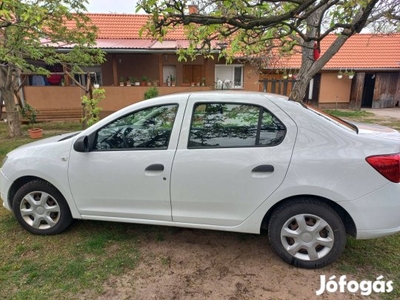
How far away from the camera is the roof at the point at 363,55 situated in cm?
1645

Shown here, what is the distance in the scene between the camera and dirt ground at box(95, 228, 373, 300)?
239cm

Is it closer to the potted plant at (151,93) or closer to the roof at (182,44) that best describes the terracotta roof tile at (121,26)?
the roof at (182,44)

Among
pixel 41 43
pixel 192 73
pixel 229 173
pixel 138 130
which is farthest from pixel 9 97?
pixel 229 173

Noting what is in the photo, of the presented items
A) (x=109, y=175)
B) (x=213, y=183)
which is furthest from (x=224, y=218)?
(x=109, y=175)

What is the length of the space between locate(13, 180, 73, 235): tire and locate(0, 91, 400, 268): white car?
0.04ft

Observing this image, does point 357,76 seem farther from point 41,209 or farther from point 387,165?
point 41,209

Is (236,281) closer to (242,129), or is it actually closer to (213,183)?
(213,183)

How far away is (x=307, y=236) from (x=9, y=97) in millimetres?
9058

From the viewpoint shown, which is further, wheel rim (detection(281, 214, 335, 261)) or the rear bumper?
wheel rim (detection(281, 214, 335, 261))

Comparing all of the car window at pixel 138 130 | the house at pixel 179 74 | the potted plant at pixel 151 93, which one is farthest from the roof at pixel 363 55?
the car window at pixel 138 130

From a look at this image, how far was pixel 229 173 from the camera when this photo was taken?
2.64 m

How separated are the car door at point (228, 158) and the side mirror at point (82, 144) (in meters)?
0.98

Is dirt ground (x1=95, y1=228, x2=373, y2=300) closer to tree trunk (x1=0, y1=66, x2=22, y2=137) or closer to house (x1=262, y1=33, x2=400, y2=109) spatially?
tree trunk (x1=0, y1=66, x2=22, y2=137)

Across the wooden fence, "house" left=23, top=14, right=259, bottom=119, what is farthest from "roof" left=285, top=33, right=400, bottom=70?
"house" left=23, top=14, right=259, bottom=119
